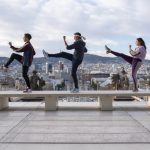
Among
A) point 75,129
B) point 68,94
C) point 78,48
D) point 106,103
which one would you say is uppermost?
point 78,48

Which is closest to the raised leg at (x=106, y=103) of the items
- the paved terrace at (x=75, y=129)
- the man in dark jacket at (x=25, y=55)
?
the paved terrace at (x=75, y=129)

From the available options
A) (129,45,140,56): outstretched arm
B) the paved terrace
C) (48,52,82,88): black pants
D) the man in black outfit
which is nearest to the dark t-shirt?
the man in black outfit

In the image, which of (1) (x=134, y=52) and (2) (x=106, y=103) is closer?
(2) (x=106, y=103)

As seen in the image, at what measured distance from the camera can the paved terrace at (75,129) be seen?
654cm

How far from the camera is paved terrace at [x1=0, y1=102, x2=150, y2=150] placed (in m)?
6.54

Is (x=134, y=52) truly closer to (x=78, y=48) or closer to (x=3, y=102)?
(x=78, y=48)

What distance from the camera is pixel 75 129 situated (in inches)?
318

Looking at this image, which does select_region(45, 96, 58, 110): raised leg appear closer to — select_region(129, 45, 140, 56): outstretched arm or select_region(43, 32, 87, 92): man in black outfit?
select_region(43, 32, 87, 92): man in black outfit

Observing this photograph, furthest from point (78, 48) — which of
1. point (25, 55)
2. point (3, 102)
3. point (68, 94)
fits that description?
point (3, 102)

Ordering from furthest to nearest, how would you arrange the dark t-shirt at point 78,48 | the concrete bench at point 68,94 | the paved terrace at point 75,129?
the dark t-shirt at point 78,48, the concrete bench at point 68,94, the paved terrace at point 75,129

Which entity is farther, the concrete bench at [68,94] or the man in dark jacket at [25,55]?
the man in dark jacket at [25,55]

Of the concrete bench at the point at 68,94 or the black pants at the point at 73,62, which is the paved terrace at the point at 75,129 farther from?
the black pants at the point at 73,62

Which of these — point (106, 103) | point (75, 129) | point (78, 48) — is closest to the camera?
point (75, 129)

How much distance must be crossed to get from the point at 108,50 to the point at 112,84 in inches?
405
